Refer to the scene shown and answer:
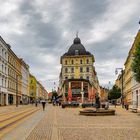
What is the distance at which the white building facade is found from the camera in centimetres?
7571

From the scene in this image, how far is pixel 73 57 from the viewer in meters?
158

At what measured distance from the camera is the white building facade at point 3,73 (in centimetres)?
7571

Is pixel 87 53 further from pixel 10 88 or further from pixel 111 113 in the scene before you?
pixel 111 113

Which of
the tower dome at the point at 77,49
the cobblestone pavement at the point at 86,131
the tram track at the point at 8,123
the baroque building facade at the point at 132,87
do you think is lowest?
the tram track at the point at 8,123

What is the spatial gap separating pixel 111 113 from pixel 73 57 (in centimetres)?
12337

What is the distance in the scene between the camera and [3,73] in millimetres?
77938

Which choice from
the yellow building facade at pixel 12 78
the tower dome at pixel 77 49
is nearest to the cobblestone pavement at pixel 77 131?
the yellow building facade at pixel 12 78

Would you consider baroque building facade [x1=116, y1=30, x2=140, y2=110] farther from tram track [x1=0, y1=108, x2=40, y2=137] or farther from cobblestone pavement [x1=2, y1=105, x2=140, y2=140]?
cobblestone pavement [x1=2, y1=105, x2=140, y2=140]

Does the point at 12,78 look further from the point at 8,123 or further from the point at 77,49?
the point at 8,123

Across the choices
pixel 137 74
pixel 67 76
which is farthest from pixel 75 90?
pixel 137 74

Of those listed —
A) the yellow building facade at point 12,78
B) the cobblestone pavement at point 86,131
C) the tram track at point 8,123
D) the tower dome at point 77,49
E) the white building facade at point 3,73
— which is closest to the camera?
the cobblestone pavement at point 86,131

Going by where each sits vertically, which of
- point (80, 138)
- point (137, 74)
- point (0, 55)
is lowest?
point (80, 138)

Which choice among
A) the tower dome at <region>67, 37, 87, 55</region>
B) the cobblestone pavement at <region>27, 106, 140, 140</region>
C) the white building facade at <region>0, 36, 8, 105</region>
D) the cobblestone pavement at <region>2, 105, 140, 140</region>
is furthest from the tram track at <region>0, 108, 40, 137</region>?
the tower dome at <region>67, 37, 87, 55</region>

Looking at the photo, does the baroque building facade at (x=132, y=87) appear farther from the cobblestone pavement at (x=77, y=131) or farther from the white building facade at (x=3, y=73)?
the cobblestone pavement at (x=77, y=131)
